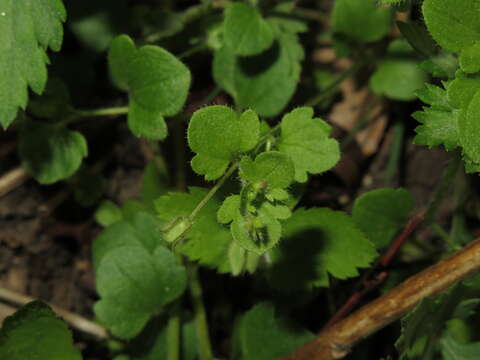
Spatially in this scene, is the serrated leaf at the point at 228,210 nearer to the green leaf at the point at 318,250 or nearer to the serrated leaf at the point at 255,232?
the serrated leaf at the point at 255,232

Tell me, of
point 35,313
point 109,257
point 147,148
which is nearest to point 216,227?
point 109,257

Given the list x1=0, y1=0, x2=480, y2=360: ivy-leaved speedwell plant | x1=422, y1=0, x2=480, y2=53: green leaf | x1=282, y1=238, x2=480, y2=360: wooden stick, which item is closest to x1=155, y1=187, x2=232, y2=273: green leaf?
x1=0, y1=0, x2=480, y2=360: ivy-leaved speedwell plant

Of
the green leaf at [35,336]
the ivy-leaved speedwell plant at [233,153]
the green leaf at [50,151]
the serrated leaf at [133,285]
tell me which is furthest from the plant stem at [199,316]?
the green leaf at [50,151]

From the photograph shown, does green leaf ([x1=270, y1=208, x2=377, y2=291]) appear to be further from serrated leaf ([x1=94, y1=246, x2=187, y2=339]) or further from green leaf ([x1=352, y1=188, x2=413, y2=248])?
serrated leaf ([x1=94, y1=246, x2=187, y2=339])

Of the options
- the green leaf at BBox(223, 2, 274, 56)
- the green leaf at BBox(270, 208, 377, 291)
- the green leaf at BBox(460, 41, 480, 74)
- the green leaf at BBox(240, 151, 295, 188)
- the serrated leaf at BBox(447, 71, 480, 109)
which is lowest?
the green leaf at BBox(270, 208, 377, 291)

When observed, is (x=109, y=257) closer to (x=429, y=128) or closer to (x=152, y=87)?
(x=152, y=87)

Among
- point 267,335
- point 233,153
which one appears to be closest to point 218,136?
point 233,153
